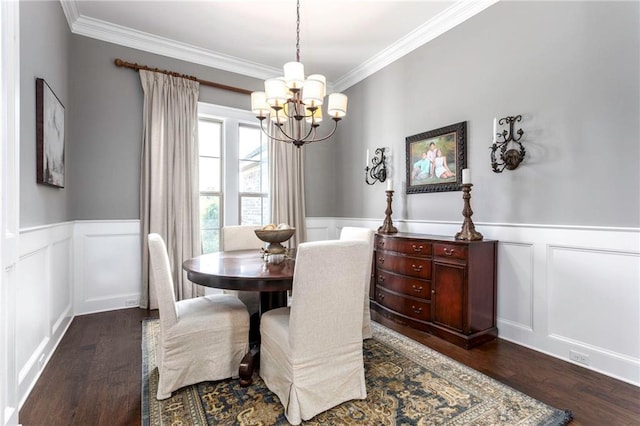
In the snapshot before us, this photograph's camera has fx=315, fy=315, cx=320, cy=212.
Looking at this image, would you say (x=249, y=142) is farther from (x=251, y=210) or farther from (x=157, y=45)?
(x=157, y=45)

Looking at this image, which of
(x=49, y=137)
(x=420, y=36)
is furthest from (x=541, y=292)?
(x=49, y=137)

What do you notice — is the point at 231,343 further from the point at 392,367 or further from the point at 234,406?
the point at 392,367

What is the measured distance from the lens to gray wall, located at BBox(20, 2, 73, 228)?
6.38 ft

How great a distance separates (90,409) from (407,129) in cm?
362

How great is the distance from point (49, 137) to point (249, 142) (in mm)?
2213

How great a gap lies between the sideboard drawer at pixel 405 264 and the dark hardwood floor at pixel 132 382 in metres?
0.54

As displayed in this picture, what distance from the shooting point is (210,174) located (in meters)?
4.04

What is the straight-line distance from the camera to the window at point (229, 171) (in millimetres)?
3998

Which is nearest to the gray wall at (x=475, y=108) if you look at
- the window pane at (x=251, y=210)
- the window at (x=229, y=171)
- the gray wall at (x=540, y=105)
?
the gray wall at (x=540, y=105)

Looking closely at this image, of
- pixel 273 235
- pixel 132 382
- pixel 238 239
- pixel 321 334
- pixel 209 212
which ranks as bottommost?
pixel 132 382

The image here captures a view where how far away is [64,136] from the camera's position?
294cm

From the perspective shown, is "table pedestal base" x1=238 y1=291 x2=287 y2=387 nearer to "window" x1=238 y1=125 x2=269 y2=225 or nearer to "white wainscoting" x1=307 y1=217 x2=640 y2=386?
"white wainscoting" x1=307 y1=217 x2=640 y2=386

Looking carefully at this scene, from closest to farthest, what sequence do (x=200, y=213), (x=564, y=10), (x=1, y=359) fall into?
(x=1, y=359)
(x=564, y=10)
(x=200, y=213)

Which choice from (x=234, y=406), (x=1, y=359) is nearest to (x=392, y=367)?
(x=234, y=406)
